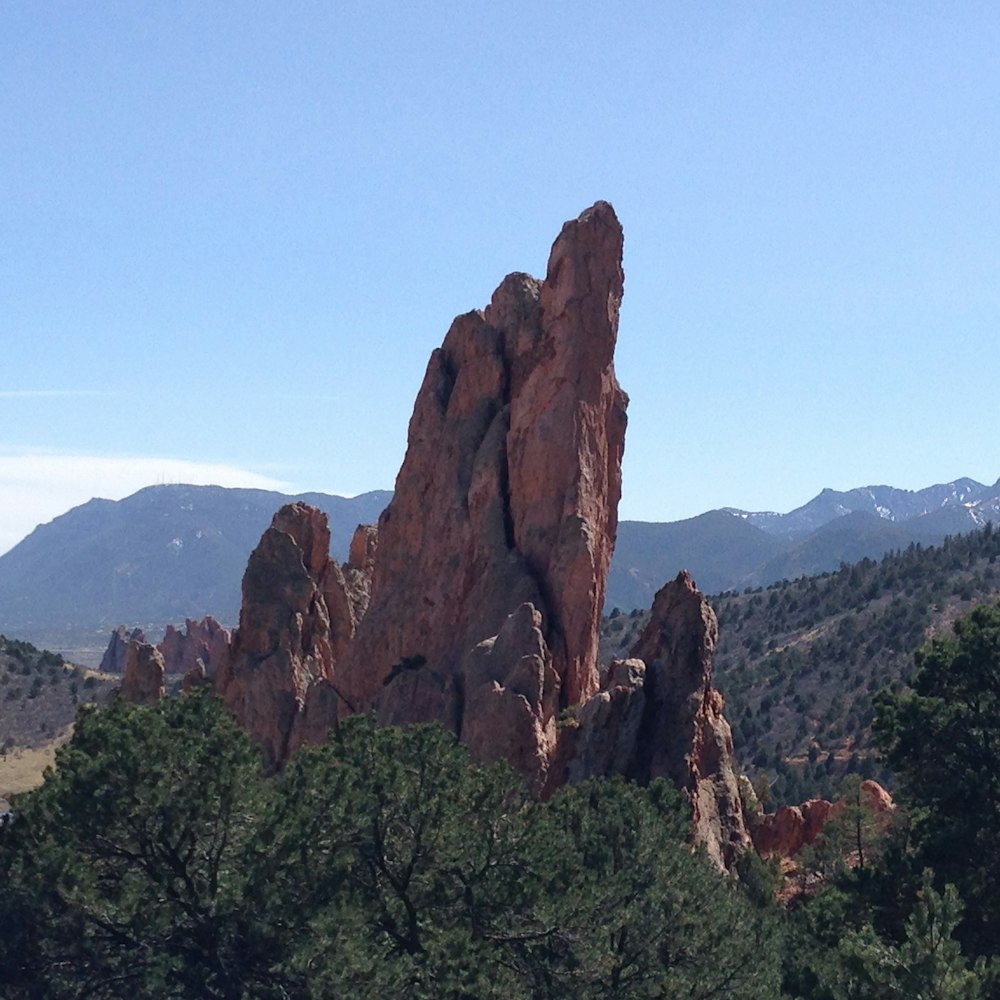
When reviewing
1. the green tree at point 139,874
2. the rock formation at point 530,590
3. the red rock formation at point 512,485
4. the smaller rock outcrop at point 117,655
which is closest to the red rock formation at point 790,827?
the rock formation at point 530,590

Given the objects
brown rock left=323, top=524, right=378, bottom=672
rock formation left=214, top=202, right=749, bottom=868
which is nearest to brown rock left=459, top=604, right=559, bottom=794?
rock formation left=214, top=202, right=749, bottom=868

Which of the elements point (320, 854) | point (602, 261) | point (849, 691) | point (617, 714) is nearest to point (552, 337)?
point (602, 261)

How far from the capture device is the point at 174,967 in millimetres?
21812

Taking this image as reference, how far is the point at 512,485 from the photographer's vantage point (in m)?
43.2

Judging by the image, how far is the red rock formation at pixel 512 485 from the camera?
4169 cm

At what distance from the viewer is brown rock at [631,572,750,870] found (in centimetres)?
3769

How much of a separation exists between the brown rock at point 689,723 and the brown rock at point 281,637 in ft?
46.0

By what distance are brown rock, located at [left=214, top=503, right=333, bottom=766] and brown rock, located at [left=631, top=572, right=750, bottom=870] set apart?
14012 mm

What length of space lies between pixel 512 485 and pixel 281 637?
14448 millimetres

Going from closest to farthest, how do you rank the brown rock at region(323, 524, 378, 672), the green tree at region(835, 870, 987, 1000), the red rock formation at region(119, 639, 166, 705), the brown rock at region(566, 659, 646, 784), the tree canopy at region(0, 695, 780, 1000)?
1. the green tree at region(835, 870, 987, 1000)
2. the tree canopy at region(0, 695, 780, 1000)
3. the brown rock at region(566, 659, 646, 784)
4. the brown rock at region(323, 524, 378, 672)
5. the red rock formation at region(119, 639, 166, 705)

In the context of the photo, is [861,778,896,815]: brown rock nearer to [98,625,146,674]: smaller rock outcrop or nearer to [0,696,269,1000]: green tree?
[0,696,269,1000]: green tree

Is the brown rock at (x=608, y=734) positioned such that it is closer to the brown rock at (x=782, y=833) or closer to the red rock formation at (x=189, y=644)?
the brown rock at (x=782, y=833)

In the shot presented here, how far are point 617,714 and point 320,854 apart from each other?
15.2 m

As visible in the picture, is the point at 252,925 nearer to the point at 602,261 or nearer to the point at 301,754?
the point at 301,754
